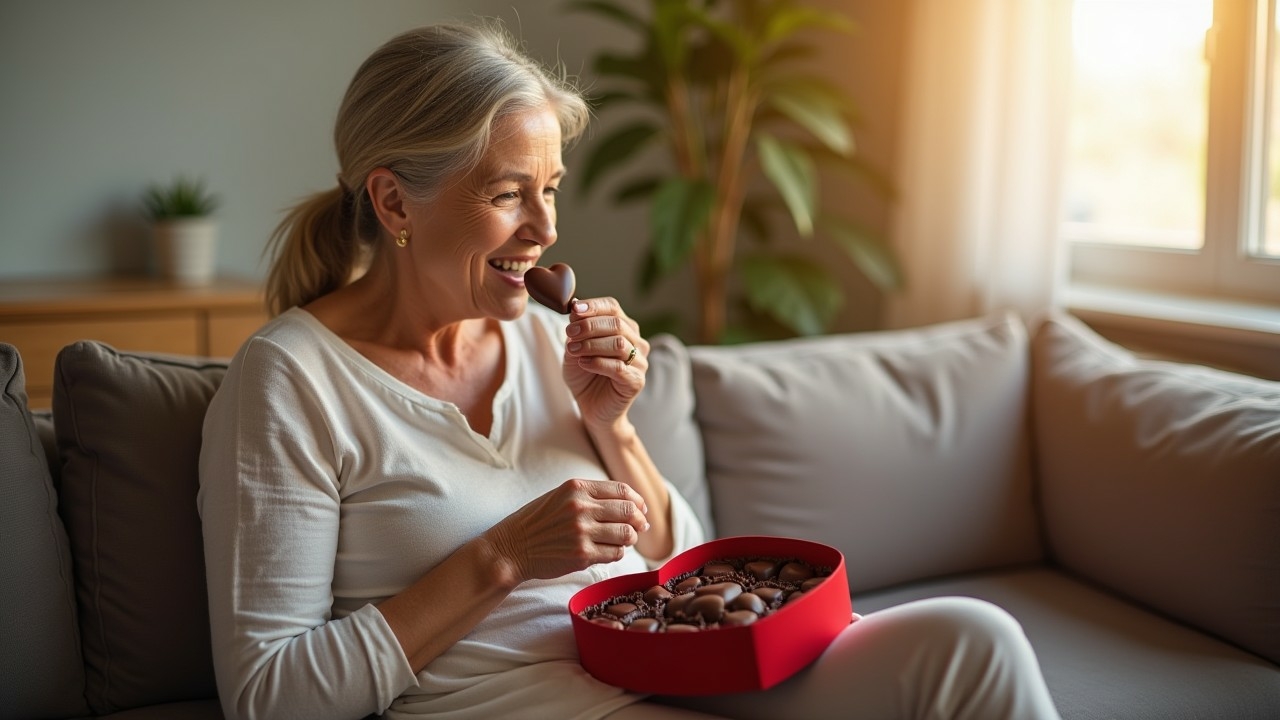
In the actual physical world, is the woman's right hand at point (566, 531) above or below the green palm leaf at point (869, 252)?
below

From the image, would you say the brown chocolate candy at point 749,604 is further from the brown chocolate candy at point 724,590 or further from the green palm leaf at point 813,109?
the green palm leaf at point 813,109

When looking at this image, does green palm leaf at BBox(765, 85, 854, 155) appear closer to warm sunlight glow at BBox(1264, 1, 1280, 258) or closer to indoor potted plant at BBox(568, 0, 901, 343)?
indoor potted plant at BBox(568, 0, 901, 343)

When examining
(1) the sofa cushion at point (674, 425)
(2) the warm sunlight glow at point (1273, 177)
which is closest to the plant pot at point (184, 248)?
(1) the sofa cushion at point (674, 425)

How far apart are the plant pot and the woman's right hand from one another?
1.85 metres

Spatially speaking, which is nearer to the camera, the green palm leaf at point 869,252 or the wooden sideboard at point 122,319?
the wooden sideboard at point 122,319

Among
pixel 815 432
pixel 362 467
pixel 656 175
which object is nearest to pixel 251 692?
pixel 362 467

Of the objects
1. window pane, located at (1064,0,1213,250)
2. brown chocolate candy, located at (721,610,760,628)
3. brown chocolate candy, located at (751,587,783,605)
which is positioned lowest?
brown chocolate candy, located at (721,610,760,628)

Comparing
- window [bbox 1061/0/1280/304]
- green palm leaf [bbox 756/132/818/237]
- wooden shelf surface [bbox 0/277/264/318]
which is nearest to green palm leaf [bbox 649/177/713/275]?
green palm leaf [bbox 756/132/818/237]

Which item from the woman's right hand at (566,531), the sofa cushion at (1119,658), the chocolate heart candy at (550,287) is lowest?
the sofa cushion at (1119,658)

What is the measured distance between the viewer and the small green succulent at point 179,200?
288 centimetres

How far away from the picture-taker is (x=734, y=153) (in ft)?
9.50

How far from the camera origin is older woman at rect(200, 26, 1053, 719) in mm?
1224

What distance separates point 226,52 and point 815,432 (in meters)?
2.14

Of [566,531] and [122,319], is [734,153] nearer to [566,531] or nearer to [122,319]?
[122,319]
